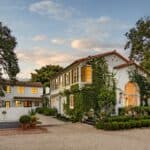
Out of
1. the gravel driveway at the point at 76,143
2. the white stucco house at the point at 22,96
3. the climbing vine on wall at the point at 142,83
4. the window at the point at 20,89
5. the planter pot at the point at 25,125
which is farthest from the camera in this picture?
the window at the point at 20,89

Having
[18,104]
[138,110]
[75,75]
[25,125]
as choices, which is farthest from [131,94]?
[18,104]

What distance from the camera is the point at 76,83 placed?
44.2m

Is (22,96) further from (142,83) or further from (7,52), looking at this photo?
(142,83)

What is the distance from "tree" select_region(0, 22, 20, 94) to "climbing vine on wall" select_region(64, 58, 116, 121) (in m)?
7.97

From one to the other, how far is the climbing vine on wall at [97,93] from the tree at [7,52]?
7.97 m

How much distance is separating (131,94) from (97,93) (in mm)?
4944

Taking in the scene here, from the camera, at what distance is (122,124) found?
33656mm

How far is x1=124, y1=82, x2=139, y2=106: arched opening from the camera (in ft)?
144

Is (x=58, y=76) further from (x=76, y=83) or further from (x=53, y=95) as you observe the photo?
(x=76, y=83)

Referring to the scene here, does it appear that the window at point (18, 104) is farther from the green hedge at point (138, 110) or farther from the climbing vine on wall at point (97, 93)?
the green hedge at point (138, 110)

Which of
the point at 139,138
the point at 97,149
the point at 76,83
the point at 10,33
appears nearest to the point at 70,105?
the point at 76,83

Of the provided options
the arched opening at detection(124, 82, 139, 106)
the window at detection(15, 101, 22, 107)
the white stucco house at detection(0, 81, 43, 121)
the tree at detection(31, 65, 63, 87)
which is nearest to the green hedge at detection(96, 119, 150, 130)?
the arched opening at detection(124, 82, 139, 106)

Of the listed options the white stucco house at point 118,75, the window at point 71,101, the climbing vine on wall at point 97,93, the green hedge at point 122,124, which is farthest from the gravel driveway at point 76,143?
the window at point 71,101

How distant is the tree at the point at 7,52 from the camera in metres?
44.4
